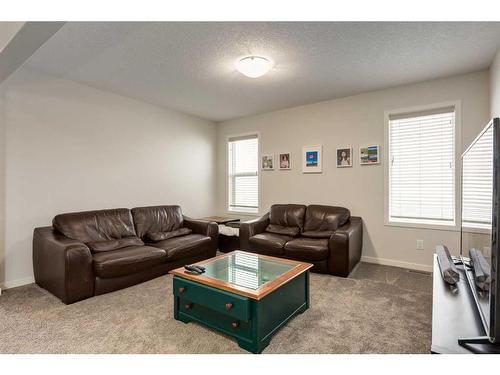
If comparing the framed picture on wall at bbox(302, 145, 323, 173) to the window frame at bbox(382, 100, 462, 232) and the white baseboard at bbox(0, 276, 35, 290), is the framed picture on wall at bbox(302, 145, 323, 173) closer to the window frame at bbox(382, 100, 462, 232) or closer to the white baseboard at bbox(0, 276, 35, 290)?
the window frame at bbox(382, 100, 462, 232)

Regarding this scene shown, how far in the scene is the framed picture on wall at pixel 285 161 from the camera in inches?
184

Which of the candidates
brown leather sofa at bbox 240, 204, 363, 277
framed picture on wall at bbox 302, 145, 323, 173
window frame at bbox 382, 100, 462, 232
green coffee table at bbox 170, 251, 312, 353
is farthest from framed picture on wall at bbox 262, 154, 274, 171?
green coffee table at bbox 170, 251, 312, 353

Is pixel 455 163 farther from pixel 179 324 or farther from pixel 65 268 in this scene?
pixel 65 268

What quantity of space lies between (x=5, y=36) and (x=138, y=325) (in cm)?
229

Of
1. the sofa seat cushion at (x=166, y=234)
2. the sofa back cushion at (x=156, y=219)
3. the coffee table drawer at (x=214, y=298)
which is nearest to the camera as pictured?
the coffee table drawer at (x=214, y=298)

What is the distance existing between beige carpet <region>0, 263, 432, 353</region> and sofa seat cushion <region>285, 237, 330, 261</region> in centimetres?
43

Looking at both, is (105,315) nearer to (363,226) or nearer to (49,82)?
(49,82)

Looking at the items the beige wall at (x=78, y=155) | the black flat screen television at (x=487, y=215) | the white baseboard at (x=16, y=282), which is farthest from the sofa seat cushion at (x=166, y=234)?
the black flat screen television at (x=487, y=215)

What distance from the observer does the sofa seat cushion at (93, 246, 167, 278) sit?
8.86ft

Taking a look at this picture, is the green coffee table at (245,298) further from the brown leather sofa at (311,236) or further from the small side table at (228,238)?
the small side table at (228,238)

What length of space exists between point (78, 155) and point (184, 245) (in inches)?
71.0

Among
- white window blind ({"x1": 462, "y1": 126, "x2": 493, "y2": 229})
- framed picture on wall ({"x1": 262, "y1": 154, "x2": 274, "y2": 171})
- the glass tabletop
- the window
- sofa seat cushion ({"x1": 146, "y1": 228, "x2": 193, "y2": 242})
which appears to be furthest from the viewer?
the window

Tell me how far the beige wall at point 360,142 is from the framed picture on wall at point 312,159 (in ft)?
0.26
